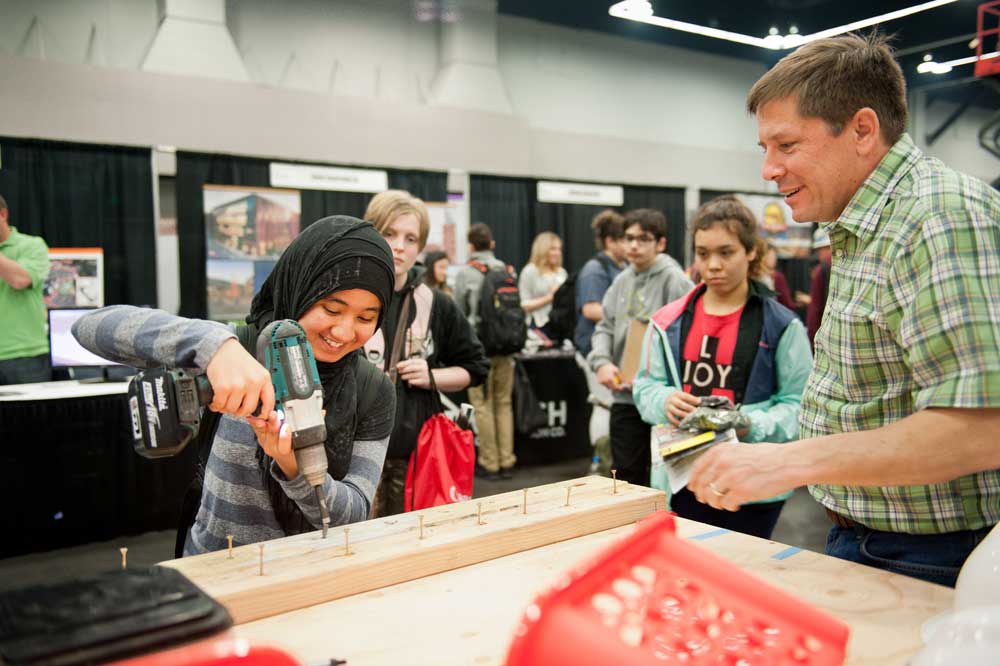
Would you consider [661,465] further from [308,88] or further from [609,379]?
[308,88]

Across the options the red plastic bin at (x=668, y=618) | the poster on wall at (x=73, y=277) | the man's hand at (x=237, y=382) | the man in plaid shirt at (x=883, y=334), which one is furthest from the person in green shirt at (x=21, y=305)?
the red plastic bin at (x=668, y=618)

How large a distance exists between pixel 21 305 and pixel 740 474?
4764 mm

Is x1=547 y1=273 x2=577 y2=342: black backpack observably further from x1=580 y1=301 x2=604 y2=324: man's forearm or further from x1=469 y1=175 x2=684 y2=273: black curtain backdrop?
x1=469 y1=175 x2=684 y2=273: black curtain backdrop

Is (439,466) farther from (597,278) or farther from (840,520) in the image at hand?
(597,278)

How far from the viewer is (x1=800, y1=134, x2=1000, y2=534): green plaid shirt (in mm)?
1104

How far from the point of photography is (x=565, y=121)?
9.10 metres

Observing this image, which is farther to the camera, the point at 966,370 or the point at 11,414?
the point at 11,414

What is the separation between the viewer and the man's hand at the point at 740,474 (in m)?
1.23

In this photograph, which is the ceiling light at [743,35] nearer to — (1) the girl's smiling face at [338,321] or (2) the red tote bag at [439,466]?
(2) the red tote bag at [439,466]

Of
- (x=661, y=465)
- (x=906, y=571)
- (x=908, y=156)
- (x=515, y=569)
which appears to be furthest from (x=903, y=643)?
(x=661, y=465)

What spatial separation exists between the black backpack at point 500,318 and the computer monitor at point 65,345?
2553 mm

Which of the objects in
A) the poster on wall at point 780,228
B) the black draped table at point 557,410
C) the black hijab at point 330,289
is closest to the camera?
the black hijab at point 330,289

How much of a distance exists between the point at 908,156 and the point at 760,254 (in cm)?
134

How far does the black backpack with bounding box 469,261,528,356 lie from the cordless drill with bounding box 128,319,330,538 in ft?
13.2
